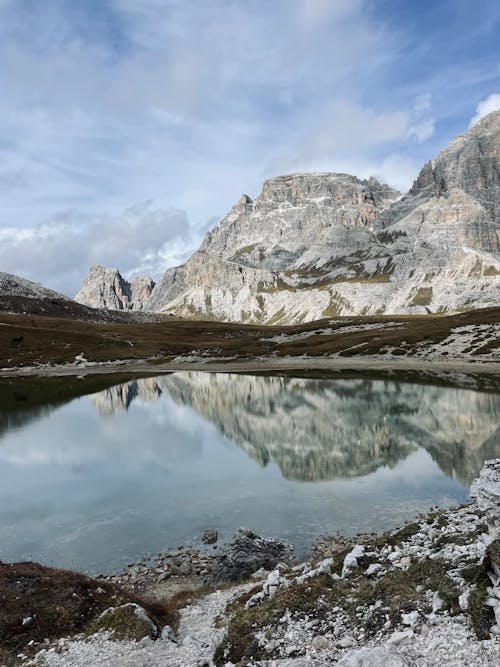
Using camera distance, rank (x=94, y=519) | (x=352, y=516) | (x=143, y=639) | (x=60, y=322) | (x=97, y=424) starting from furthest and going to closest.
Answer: (x=60, y=322), (x=97, y=424), (x=94, y=519), (x=352, y=516), (x=143, y=639)

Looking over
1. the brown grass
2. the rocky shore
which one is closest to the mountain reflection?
the rocky shore

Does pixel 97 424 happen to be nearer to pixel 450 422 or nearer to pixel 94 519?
pixel 94 519

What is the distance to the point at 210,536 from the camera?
28.5 metres

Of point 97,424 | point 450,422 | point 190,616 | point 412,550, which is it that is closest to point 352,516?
point 412,550

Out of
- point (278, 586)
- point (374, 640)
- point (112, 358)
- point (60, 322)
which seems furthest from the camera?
point (60, 322)

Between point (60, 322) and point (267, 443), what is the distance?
161 m

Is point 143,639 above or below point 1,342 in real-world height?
below

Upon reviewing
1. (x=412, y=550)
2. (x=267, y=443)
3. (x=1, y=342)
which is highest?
(x=1, y=342)

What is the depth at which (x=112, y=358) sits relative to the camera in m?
144

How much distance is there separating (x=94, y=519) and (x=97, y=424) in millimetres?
38396

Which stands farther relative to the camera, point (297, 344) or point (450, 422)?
point (297, 344)

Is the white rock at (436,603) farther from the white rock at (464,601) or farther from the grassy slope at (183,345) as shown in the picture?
the grassy slope at (183,345)

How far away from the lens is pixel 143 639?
15.7 m

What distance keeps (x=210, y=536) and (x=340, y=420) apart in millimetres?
35890
